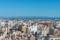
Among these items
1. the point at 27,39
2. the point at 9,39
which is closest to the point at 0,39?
the point at 9,39

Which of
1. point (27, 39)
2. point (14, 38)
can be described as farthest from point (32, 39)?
point (14, 38)

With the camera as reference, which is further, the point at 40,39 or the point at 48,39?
the point at 40,39

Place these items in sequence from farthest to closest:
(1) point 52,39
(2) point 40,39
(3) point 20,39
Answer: (3) point 20,39, (2) point 40,39, (1) point 52,39

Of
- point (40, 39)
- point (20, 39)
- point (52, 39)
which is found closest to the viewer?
→ point (52, 39)

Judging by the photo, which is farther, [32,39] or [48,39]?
[32,39]

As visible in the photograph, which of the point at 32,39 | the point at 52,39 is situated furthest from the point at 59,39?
the point at 32,39

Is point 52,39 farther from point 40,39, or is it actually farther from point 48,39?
point 40,39

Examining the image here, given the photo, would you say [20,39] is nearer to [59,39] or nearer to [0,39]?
[0,39]
